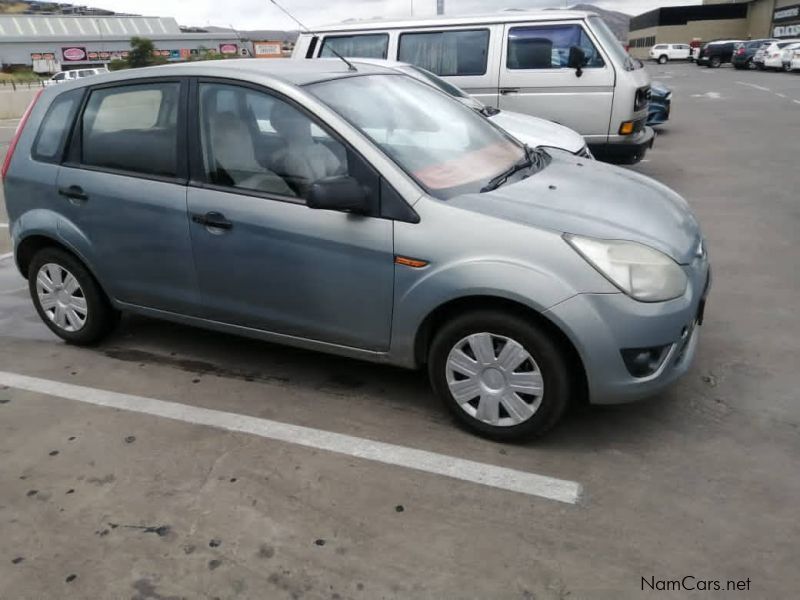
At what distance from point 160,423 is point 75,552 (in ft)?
3.17

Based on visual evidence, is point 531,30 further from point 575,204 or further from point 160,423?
point 160,423

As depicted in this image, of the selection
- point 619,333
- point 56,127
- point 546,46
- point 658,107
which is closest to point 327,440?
point 619,333

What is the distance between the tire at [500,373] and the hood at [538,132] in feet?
12.1

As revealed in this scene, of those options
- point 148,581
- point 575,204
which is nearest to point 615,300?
point 575,204

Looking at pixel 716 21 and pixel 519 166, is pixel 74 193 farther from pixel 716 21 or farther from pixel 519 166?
pixel 716 21

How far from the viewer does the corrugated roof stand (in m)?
74.2

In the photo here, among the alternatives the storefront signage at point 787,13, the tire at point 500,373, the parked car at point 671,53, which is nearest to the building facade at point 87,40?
the parked car at point 671,53

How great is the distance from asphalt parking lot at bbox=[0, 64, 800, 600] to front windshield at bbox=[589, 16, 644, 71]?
454 centimetres

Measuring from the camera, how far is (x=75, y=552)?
2676mm

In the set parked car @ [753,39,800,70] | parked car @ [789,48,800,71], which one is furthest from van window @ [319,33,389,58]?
parked car @ [753,39,800,70]

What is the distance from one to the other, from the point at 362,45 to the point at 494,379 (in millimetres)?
6891

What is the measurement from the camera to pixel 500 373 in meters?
3.16

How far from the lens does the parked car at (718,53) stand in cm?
4303

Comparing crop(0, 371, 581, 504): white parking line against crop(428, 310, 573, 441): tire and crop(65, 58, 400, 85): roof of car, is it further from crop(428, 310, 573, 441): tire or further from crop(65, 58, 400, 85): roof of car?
crop(65, 58, 400, 85): roof of car
